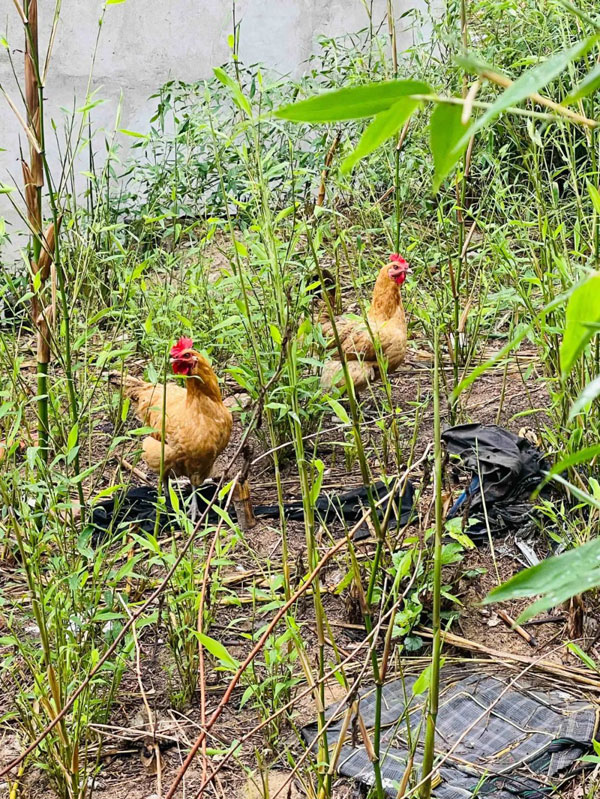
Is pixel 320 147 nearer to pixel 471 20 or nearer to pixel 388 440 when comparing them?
pixel 471 20

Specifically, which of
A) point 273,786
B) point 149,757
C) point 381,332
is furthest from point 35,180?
point 381,332

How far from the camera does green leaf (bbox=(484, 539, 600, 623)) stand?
381 mm

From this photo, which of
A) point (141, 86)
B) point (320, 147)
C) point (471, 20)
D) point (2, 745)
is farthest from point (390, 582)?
point (141, 86)

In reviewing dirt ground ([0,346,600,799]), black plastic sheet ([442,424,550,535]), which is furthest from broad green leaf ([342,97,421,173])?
black plastic sheet ([442,424,550,535])

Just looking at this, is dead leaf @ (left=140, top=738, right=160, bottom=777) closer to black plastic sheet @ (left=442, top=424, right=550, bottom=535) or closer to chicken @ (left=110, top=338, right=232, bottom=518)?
black plastic sheet @ (left=442, top=424, right=550, bottom=535)

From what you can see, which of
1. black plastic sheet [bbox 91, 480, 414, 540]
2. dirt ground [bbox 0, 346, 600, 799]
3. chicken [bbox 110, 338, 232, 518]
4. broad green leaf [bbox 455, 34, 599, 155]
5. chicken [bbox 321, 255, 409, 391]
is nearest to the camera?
broad green leaf [bbox 455, 34, 599, 155]

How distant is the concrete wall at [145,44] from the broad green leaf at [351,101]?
5946mm

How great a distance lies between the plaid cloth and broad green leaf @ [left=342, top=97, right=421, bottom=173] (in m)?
1.78

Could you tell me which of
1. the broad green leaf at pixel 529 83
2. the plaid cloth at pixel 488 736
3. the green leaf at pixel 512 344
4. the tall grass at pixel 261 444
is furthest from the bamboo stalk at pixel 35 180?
the broad green leaf at pixel 529 83

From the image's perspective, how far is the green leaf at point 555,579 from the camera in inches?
15.0

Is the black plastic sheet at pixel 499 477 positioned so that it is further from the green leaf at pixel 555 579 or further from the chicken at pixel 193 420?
the green leaf at pixel 555 579

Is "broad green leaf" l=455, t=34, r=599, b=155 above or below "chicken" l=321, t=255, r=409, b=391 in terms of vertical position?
above

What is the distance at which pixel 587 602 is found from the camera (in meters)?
2.59

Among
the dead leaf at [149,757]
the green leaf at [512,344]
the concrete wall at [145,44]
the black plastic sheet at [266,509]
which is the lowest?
the dead leaf at [149,757]
